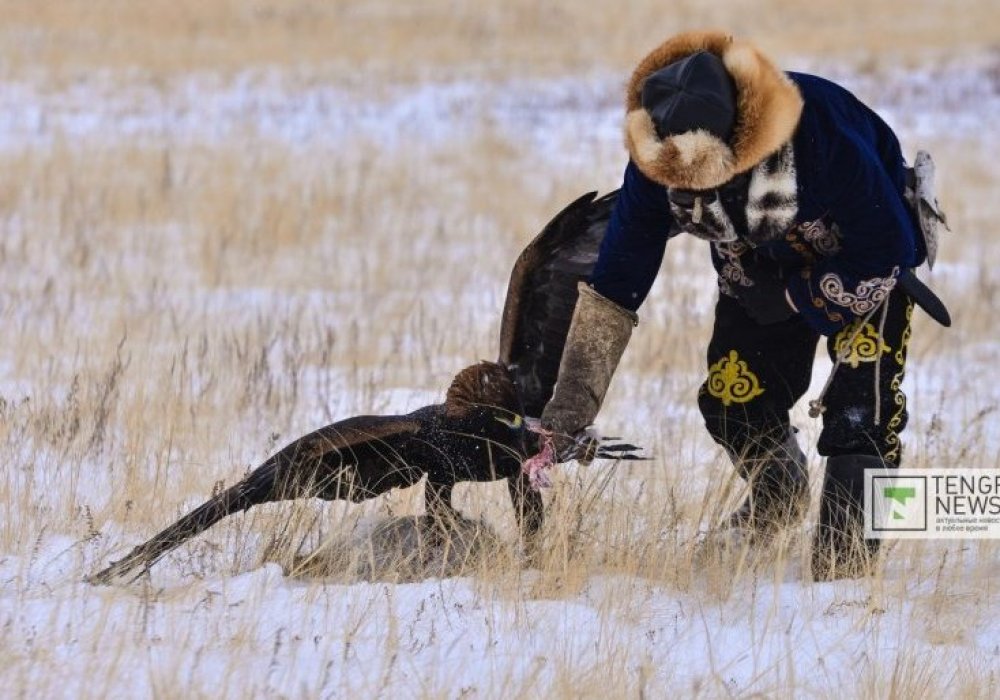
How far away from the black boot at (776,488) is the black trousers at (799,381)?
0.15 ft

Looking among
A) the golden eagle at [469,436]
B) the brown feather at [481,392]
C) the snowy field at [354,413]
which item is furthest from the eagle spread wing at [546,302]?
the snowy field at [354,413]

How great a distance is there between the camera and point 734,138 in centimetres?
324

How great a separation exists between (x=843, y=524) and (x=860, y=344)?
51cm

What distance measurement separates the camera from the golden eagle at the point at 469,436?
3596mm

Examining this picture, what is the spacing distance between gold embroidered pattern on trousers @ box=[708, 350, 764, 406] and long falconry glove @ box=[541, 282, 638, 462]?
0.49 metres

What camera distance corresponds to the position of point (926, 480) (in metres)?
4.60

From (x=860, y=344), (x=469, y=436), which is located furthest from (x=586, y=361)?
(x=860, y=344)

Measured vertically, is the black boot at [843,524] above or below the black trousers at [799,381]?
below

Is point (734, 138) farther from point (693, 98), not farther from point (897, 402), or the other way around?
point (897, 402)

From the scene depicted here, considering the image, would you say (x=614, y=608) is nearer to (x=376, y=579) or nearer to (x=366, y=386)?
(x=376, y=579)

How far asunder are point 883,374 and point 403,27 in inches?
739

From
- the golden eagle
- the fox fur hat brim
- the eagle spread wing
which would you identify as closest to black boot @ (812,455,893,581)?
the golden eagle

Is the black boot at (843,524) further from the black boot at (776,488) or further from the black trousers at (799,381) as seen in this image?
the black boot at (776,488)

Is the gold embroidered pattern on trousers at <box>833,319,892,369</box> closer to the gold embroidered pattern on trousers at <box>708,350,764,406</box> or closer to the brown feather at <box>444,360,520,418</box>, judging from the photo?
the gold embroidered pattern on trousers at <box>708,350,764,406</box>
